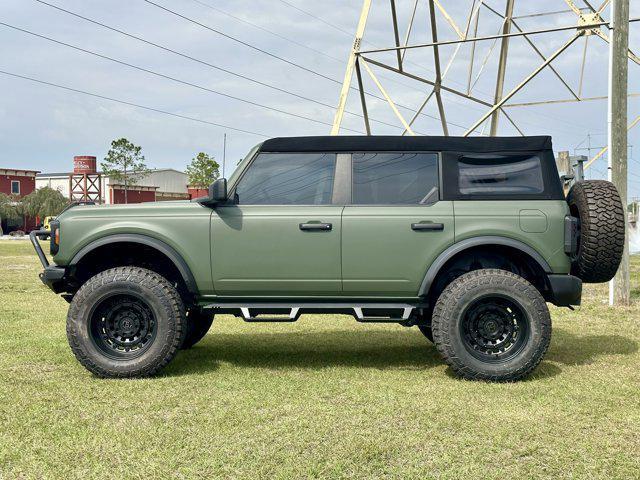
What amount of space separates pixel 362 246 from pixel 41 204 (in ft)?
232

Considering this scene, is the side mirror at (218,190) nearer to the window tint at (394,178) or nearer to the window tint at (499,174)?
the window tint at (394,178)

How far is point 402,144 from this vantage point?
6266 mm

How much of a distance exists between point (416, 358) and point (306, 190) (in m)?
2.05

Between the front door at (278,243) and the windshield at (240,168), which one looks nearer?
the front door at (278,243)

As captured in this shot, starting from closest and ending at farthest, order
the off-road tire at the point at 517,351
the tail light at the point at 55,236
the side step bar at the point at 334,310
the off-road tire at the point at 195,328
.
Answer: the off-road tire at the point at 517,351
the side step bar at the point at 334,310
the tail light at the point at 55,236
the off-road tire at the point at 195,328

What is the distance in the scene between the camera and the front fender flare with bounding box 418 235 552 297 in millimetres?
5922

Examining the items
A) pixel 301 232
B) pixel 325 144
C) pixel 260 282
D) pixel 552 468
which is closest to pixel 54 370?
pixel 260 282

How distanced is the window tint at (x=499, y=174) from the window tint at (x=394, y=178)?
0.27 metres

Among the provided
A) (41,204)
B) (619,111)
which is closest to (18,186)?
(41,204)

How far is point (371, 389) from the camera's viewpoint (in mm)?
5527

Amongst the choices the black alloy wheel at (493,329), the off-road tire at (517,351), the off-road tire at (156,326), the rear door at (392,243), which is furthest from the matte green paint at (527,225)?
the off-road tire at (156,326)

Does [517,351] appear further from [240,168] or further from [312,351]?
[240,168]

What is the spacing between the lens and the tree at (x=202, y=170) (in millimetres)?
71750

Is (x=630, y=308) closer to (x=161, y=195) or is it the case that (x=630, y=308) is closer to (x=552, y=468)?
(x=552, y=468)
